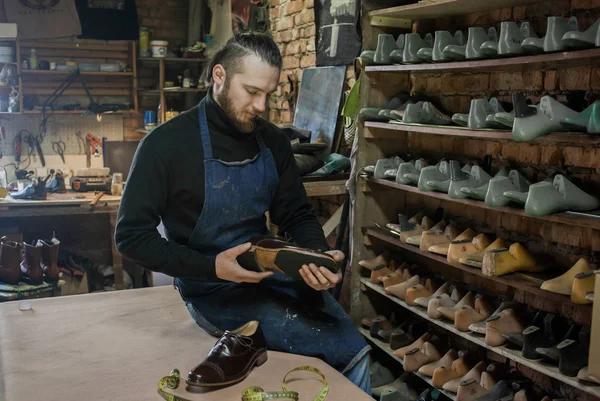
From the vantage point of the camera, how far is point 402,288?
3.22m

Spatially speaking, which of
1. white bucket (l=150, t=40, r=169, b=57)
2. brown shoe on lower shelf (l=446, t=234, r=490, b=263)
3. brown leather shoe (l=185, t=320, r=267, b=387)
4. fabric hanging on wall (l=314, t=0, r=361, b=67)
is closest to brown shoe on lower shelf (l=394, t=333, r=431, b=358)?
brown shoe on lower shelf (l=446, t=234, r=490, b=263)

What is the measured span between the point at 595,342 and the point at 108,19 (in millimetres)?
5334

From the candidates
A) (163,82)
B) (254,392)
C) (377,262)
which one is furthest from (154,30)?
(254,392)

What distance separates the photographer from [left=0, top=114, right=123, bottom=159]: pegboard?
237 inches

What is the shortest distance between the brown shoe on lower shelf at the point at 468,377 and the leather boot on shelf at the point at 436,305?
27cm

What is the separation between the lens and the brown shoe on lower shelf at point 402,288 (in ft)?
10.5

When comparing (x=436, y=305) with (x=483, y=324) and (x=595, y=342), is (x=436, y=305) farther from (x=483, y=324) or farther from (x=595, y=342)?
(x=595, y=342)

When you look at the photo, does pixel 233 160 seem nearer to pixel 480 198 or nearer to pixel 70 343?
pixel 70 343

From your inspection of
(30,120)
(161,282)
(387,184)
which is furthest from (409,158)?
(30,120)

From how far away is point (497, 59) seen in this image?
8.44 feet

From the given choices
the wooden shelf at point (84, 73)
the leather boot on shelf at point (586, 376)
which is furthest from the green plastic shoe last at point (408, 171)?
the wooden shelf at point (84, 73)

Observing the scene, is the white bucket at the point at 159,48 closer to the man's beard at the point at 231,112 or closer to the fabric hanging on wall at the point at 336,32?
the fabric hanging on wall at the point at 336,32

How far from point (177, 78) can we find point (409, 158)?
143 inches

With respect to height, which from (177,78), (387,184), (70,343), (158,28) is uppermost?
(158,28)
